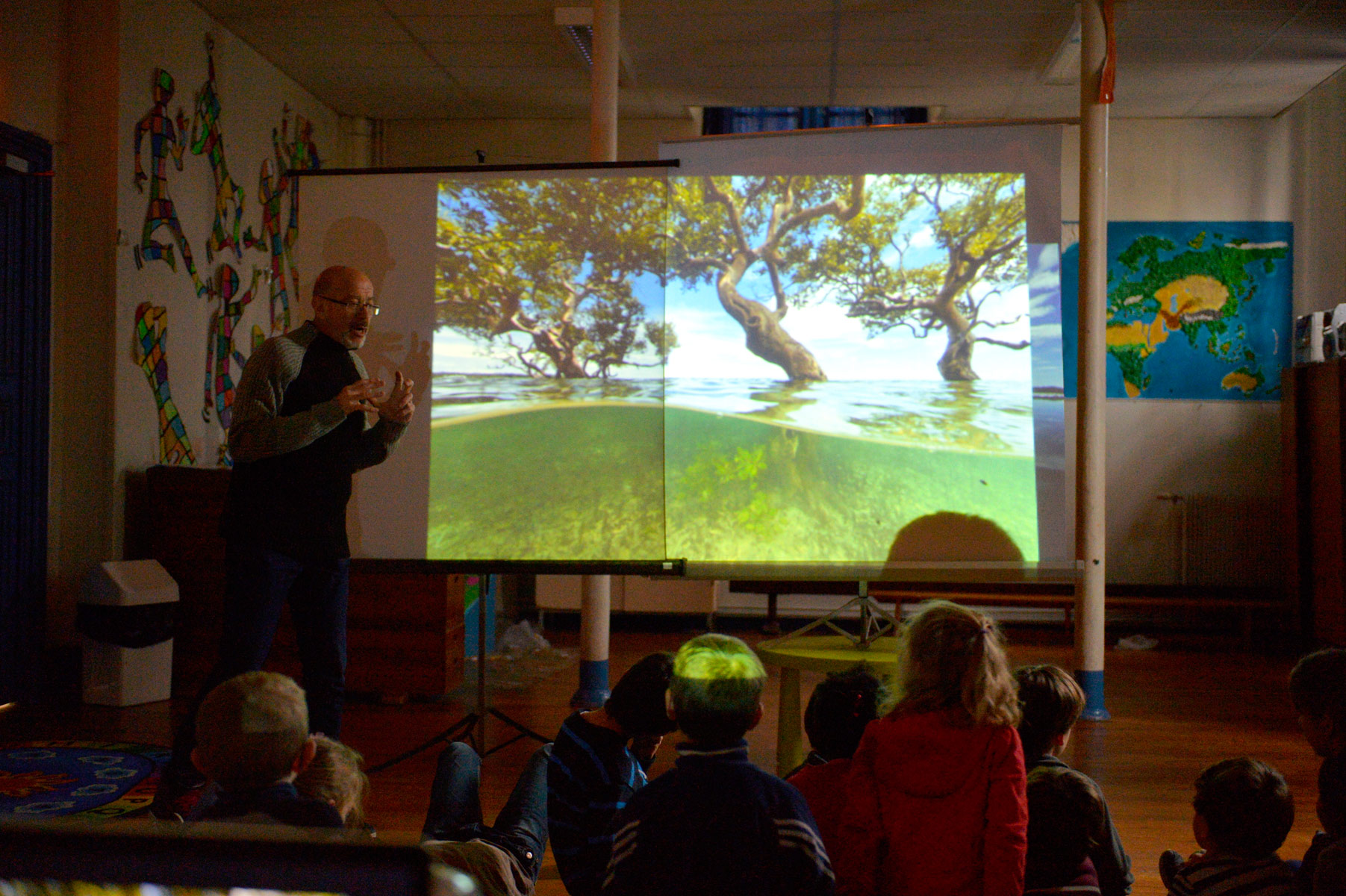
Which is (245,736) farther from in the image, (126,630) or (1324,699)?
(126,630)

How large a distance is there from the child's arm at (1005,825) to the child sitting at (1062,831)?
0.13m

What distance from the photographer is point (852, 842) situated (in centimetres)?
157

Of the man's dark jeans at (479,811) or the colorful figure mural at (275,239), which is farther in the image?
the colorful figure mural at (275,239)

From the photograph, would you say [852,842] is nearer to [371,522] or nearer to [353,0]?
[371,522]

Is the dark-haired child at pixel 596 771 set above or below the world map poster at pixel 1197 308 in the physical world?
below

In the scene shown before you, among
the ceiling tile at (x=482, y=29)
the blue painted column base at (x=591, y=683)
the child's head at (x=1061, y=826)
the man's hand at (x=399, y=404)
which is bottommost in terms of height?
the blue painted column base at (x=591, y=683)

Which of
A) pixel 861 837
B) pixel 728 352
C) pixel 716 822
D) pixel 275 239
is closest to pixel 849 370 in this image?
pixel 728 352

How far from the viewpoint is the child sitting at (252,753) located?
1143mm

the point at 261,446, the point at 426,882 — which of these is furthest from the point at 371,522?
the point at 426,882

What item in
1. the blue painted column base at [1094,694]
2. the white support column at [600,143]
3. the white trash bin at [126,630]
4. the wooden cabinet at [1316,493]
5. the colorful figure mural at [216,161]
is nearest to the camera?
the white trash bin at [126,630]

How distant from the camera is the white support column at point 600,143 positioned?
160 inches

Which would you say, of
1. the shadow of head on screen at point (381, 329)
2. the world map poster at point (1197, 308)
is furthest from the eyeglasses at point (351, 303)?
the world map poster at point (1197, 308)

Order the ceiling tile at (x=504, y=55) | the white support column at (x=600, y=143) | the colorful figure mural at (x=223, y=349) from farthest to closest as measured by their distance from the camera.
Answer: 1. the ceiling tile at (x=504, y=55)
2. the colorful figure mural at (x=223, y=349)
3. the white support column at (x=600, y=143)

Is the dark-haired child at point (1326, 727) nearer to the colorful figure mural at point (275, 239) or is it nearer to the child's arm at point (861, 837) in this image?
the child's arm at point (861, 837)
